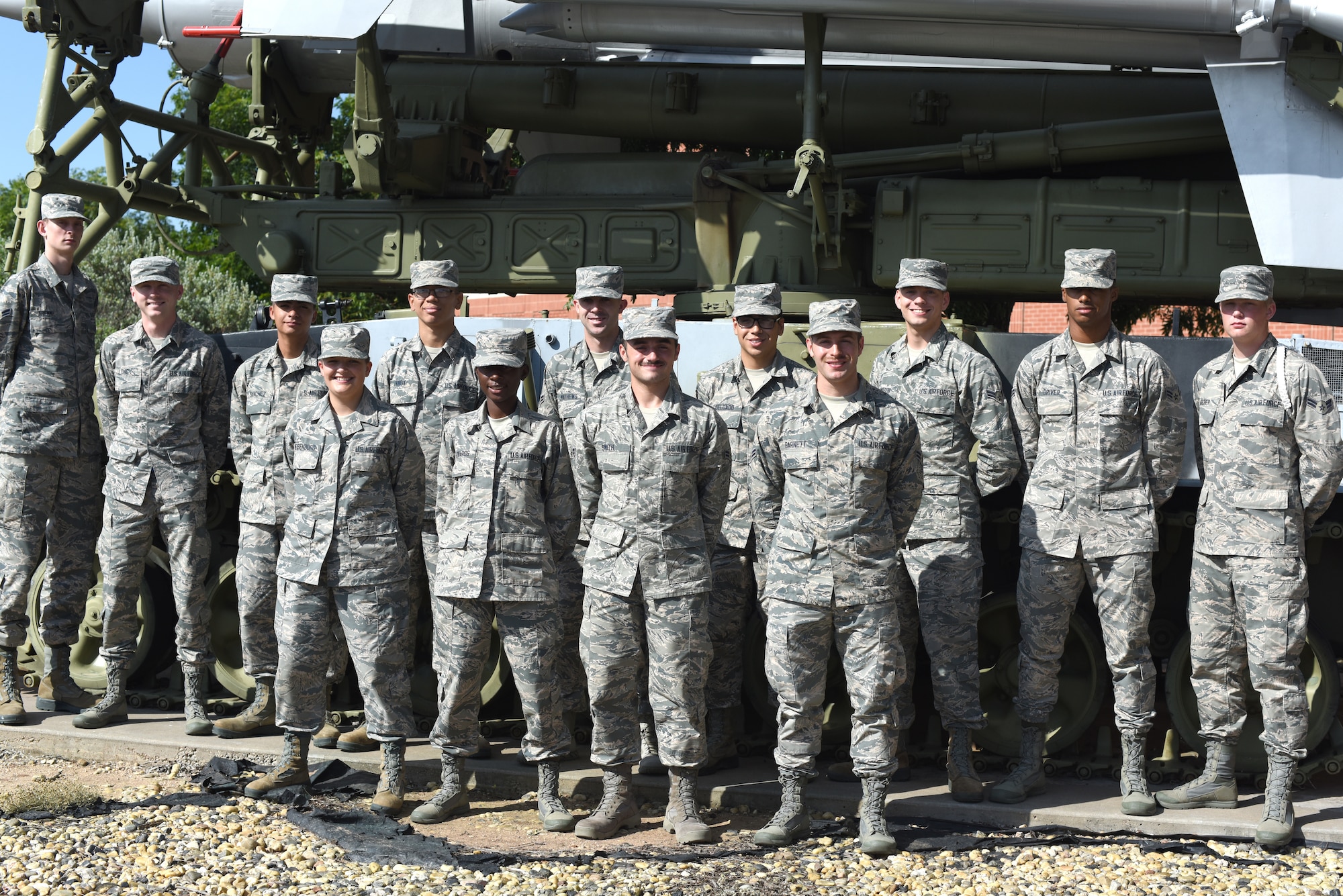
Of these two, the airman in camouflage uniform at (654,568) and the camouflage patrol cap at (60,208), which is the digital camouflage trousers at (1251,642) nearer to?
the airman in camouflage uniform at (654,568)

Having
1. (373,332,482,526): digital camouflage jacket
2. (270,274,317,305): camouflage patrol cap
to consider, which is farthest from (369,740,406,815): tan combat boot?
(270,274,317,305): camouflage patrol cap

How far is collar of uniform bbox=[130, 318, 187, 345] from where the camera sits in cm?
659

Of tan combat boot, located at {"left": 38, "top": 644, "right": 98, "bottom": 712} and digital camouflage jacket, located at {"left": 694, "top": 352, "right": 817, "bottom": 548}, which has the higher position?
digital camouflage jacket, located at {"left": 694, "top": 352, "right": 817, "bottom": 548}

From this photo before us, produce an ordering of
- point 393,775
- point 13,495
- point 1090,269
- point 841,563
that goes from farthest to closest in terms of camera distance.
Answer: point 13,495 < point 393,775 < point 1090,269 < point 841,563

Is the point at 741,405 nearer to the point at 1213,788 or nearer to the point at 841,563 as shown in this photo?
the point at 841,563

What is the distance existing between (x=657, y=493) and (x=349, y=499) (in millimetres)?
1192

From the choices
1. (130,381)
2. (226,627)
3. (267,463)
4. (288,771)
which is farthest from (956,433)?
(226,627)

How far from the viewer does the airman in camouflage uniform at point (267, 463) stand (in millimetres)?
6109

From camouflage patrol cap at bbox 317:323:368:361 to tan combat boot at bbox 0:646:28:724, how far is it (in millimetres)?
2500

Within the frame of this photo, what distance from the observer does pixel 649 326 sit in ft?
Answer: 17.2

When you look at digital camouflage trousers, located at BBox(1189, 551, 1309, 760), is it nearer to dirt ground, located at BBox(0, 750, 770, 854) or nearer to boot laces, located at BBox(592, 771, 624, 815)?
dirt ground, located at BBox(0, 750, 770, 854)

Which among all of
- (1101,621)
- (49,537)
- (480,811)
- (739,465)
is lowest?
(480,811)

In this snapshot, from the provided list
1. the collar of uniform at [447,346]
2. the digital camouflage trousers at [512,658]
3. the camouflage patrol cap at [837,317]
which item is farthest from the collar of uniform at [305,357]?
the camouflage patrol cap at [837,317]

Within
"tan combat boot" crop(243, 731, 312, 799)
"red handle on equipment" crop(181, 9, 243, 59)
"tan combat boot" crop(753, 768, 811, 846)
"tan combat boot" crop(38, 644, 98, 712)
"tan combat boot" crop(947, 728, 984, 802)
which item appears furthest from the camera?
"red handle on equipment" crop(181, 9, 243, 59)
